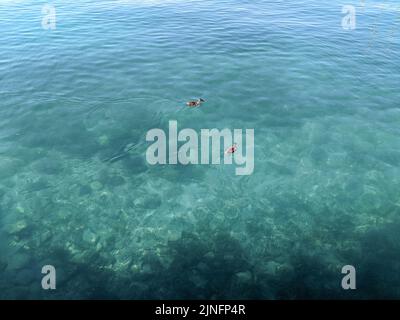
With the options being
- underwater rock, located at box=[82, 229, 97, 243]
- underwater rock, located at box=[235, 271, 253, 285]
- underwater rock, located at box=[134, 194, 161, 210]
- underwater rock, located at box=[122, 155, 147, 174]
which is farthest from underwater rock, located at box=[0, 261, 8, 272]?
underwater rock, located at box=[235, 271, 253, 285]

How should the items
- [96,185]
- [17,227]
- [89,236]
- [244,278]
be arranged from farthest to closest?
[96,185], [17,227], [89,236], [244,278]

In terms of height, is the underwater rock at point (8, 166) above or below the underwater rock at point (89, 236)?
above

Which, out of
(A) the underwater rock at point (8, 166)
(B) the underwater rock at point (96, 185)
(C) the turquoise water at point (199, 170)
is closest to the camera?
(C) the turquoise water at point (199, 170)

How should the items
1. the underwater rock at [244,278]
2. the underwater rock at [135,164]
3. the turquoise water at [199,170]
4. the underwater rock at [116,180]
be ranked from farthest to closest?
the underwater rock at [135,164], the underwater rock at [116,180], the turquoise water at [199,170], the underwater rock at [244,278]

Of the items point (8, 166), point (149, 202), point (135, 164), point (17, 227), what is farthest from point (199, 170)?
point (8, 166)

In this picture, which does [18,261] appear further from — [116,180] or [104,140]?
[104,140]

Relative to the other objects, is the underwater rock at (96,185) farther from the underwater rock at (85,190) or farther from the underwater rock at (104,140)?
the underwater rock at (104,140)

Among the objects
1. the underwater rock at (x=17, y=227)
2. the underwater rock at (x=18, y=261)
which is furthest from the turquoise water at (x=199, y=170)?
the underwater rock at (x=17, y=227)
